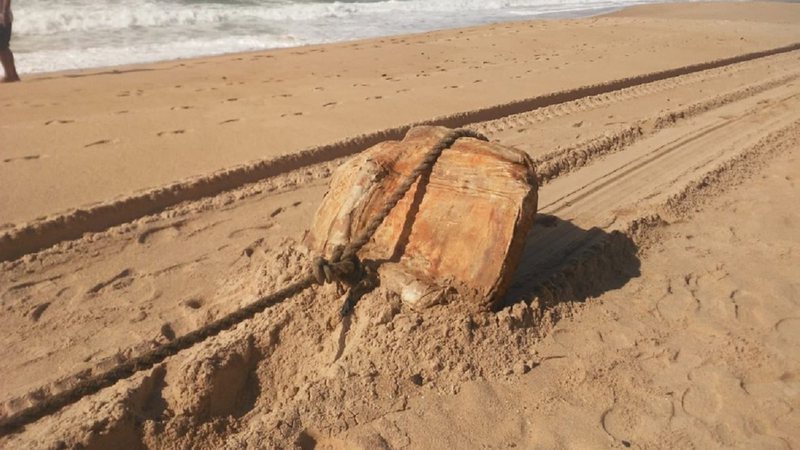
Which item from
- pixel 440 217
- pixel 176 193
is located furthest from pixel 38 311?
pixel 440 217

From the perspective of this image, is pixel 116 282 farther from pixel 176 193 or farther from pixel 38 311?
pixel 176 193

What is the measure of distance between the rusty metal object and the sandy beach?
0.15 meters

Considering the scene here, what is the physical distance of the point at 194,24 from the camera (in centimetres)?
1447

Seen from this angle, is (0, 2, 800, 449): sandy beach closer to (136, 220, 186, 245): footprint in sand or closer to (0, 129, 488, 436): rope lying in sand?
(136, 220, 186, 245): footprint in sand

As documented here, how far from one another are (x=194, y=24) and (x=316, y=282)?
1378 cm

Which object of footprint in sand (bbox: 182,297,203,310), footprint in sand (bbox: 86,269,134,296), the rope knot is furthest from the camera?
footprint in sand (bbox: 86,269,134,296)

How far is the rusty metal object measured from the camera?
251 cm

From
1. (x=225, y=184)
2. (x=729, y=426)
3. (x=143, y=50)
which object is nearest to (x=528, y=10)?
(x=143, y=50)

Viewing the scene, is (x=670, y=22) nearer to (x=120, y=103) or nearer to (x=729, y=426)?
(x=120, y=103)

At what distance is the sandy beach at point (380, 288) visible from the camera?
2.21m

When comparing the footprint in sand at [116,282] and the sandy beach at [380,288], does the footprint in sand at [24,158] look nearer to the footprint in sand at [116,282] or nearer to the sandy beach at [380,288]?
the sandy beach at [380,288]

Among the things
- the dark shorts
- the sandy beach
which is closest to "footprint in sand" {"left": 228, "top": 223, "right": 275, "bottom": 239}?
the sandy beach

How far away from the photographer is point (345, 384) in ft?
7.45

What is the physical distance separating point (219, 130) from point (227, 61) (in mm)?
4515
